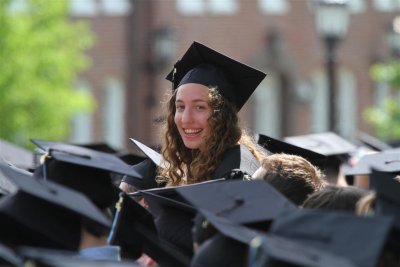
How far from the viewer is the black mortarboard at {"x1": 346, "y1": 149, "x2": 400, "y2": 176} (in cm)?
716

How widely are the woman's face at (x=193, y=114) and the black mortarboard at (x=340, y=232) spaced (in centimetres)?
194

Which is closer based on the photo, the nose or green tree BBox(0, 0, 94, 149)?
the nose

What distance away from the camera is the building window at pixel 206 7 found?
3306 cm

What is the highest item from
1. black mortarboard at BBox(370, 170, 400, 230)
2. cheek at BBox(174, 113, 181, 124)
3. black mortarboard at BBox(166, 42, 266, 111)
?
black mortarboard at BBox(166, 42, 266, 111)

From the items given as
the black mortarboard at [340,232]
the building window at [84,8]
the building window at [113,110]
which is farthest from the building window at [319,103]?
the black mortarboard at [340,232]

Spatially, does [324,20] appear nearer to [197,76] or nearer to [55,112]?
[55,112]

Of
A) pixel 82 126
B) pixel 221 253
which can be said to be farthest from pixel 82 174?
pixel 82 126

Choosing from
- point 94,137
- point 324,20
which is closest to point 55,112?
point 324,20

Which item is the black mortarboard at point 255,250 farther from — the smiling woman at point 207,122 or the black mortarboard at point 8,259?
the smiling woman at point 207,122

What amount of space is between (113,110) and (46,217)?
27763mm

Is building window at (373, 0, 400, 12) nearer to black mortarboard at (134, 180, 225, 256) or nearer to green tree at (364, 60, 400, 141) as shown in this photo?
green tree at (364, 60, 400, 141)

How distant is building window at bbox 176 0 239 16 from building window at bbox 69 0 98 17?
1872mm

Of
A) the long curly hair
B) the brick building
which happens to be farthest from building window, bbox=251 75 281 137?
the long curly hair

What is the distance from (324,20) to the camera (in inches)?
683
